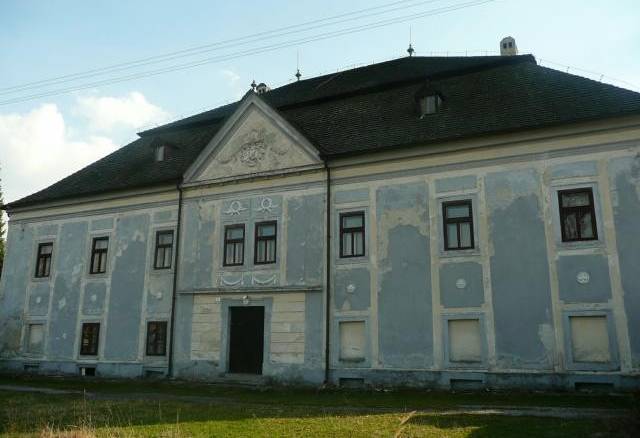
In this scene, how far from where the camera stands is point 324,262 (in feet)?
63.6

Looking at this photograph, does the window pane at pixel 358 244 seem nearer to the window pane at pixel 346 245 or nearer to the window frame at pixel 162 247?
the window pane at pixel 346 245

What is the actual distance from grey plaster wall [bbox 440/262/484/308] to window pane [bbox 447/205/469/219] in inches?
62.5

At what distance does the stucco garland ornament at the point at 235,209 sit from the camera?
2145cm

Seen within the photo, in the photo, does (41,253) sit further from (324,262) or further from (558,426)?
(558,426)

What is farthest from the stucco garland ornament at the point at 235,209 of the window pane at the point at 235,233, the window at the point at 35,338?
the window at the point at 35,338

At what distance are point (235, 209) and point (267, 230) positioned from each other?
1654mm

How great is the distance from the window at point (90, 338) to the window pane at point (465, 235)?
14.9 m

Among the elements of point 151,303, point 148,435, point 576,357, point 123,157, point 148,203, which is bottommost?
point 148,435

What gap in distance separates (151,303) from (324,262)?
7.48 m

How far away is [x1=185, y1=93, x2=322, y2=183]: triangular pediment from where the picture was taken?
20797mm

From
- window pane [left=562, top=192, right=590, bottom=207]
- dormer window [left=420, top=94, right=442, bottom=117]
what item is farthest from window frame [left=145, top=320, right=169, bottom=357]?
window pane [left=562, top=192, right=590, bottom=207]

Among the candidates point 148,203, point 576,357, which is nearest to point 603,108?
point 576,357

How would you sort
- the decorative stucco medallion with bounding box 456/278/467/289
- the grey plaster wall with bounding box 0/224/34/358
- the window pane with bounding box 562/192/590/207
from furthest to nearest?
the grey plaster wall with bounding box 0/224/34/358 < the decorative stucco medallion with bounding box 456/278/467/289 < the window pane with bounding box 562/192/590/207

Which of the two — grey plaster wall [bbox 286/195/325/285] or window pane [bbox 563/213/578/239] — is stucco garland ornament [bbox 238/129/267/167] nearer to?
grey plaster wall [bbox 286/195/325/285]
